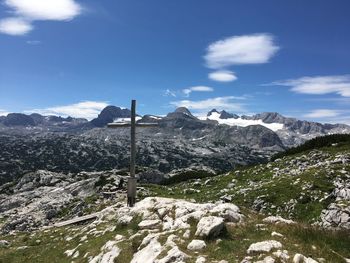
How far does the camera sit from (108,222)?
86.4 ft

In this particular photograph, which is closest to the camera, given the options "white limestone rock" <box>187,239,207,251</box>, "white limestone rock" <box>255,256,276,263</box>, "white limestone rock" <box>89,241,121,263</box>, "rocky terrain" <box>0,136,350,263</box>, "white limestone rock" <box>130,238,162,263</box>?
"white limestone rock" <box>255,256,276,263</box>

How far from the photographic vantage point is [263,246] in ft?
50.5

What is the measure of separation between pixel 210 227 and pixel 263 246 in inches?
106

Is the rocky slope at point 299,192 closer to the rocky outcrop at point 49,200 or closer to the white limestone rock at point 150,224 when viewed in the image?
the white limestone rock at point 150,224

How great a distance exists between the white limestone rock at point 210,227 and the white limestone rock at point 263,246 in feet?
6.81

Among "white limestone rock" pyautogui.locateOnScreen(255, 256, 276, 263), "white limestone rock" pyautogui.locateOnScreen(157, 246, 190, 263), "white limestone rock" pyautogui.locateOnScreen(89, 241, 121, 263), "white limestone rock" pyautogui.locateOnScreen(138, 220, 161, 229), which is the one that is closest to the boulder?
"white limestone rock" pyautogui.locateOnScreen(157, 246, 190, 263)

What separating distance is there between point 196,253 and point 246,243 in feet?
6.87

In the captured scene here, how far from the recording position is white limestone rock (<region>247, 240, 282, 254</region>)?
599 inches

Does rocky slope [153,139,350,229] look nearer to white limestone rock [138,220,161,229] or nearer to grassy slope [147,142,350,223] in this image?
grassy slope [147,142,350,223]

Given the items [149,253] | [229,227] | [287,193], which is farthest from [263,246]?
[287,193]

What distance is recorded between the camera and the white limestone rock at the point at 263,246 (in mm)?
15210

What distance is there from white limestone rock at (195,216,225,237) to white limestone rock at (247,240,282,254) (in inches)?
81.7

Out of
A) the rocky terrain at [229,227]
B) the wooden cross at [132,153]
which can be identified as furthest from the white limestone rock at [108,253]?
the wooden cross at [132,153]

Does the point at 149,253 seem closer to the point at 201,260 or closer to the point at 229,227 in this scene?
the point at 201,260
